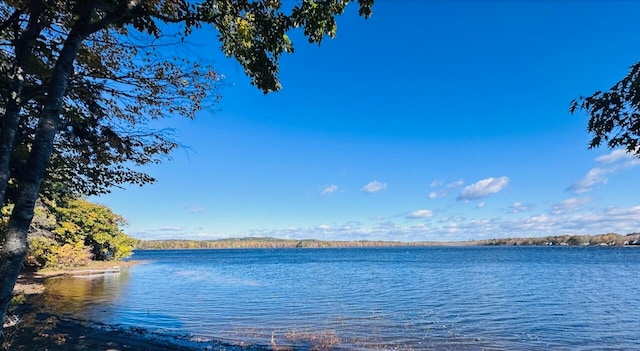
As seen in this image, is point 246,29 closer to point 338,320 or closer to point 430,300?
point 338,320

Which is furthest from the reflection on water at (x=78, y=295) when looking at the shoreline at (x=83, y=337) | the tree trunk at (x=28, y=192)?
the tree trunk at (x=28, y=192)

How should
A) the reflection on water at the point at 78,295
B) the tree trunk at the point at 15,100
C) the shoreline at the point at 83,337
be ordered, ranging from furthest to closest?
the reflection on water at the point at 78,295
the shoreline at the point at 83,337
the tree trunk at the point at 15,100

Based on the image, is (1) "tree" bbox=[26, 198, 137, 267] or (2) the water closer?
(2) the water

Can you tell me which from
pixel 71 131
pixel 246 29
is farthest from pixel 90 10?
pixel 71 131

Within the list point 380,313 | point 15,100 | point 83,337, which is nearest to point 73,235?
point 83,337

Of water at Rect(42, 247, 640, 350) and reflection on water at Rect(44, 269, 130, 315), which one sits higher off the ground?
reflection on water at Rect(44, 269, 130, 315)

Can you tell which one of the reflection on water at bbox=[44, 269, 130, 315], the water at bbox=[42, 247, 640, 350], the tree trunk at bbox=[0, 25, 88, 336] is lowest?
the water at bbox=[42, 247, 640, 350]

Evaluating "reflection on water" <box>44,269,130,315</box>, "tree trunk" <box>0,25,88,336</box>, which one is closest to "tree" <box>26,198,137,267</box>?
"reflection on water" <box>44,269,130,315</box>

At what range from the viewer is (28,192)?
3855 millimetres

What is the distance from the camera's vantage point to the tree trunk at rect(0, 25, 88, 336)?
3762 millimetres

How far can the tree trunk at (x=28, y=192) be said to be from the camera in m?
3.76

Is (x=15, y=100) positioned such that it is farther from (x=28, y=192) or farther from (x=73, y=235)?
(x=73, y=235)

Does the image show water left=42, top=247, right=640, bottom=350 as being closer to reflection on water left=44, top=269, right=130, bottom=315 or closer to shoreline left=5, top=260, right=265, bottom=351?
reflection on water left=44, top=269, right=130, bottom=315

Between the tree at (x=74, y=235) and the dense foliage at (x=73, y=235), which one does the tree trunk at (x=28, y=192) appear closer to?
the dense foliage at (x=73, y=235)
